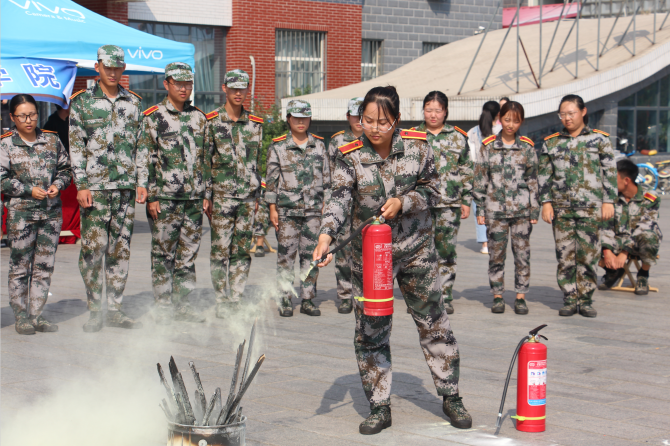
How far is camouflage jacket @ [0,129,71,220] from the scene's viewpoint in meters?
6.74

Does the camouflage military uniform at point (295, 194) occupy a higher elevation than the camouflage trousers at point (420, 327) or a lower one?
higher

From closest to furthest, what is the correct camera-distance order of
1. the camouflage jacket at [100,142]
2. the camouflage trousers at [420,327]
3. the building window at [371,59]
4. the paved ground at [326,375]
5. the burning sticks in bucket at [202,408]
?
the burning sticks in bucket at [202,408] → the paved ground at [326,375] → the camouflage trousers at [420,327] → the camouflage jacket at [100,142] → the building window at [371,59]

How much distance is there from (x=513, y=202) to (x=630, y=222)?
87.6 inches

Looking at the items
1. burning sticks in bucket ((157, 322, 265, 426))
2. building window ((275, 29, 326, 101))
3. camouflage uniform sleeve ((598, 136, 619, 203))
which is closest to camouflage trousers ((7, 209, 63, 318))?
burning sticks in bucket ((157, 322, 265, 426))

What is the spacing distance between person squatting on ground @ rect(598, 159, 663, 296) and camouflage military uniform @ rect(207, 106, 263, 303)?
417cm

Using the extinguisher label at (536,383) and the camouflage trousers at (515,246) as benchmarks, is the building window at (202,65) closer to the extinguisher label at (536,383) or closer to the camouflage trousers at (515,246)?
the camouflage trousers at (515,246)

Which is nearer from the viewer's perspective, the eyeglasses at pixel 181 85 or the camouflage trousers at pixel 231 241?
the eyeglasses at pixel 181 85

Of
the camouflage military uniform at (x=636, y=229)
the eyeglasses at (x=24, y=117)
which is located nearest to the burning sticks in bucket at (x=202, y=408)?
the eyeglasses at (x=24, y=117)

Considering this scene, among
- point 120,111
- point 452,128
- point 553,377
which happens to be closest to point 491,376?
point 553,377

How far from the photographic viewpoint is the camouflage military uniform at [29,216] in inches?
265

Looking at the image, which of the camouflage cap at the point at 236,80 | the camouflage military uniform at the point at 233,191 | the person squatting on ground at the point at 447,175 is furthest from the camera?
the person squatting on ground at the point at 447,175

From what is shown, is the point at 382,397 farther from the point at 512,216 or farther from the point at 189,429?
the point at 512,216

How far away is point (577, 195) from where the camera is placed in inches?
297

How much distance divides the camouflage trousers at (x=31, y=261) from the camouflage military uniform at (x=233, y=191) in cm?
151
